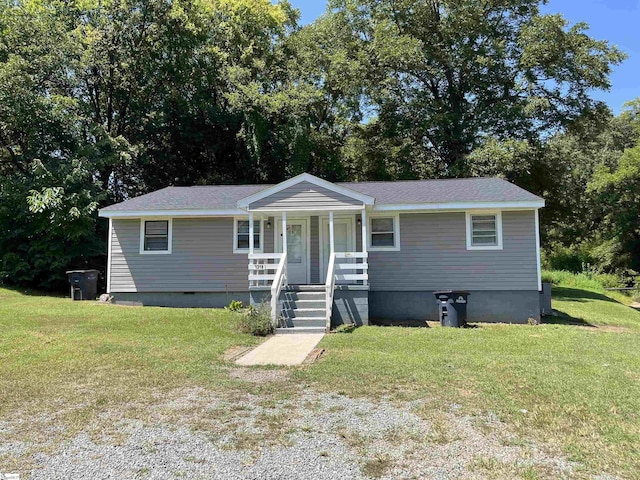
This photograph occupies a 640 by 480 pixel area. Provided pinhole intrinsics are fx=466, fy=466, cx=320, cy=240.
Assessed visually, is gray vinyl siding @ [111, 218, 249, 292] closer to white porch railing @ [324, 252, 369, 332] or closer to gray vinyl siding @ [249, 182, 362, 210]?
gray vinyl siding @ [249, 182, 362, 210]

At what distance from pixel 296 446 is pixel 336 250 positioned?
9.53 metres

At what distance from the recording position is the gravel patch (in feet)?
11.0

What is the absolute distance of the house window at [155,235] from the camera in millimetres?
13680

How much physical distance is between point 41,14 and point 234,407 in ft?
71.1

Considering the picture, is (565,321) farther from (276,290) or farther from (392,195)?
(276,290)

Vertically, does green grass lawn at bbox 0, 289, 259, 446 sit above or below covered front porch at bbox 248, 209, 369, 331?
below

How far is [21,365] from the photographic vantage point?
6414mm

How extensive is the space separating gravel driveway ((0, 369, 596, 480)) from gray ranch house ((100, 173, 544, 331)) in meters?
5.65

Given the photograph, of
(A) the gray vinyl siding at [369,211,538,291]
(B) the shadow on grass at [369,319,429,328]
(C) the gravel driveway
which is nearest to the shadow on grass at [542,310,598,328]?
(A) the gray vinyl siding at [369,211,538,291]

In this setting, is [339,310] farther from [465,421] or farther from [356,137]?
[356,137]

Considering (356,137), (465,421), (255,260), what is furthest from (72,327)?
(356,137)

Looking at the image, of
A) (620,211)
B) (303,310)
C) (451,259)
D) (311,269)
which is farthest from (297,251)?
(620,211)

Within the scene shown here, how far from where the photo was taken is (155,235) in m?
13.8

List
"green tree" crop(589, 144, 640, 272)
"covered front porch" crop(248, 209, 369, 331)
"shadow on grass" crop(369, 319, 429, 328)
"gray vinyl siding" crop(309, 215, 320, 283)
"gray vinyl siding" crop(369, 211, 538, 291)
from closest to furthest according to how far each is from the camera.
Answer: "covered front porch" crop(248, 209, 369, 331), "shadow on grass" crop(369, 319, 429, 328), "gray vinyl siding" crop(369, 211, 538, 291), "gray vinyl siding" crop(309, 215, 320, 283), "green tree" crop(589, 144, 640, 272)
